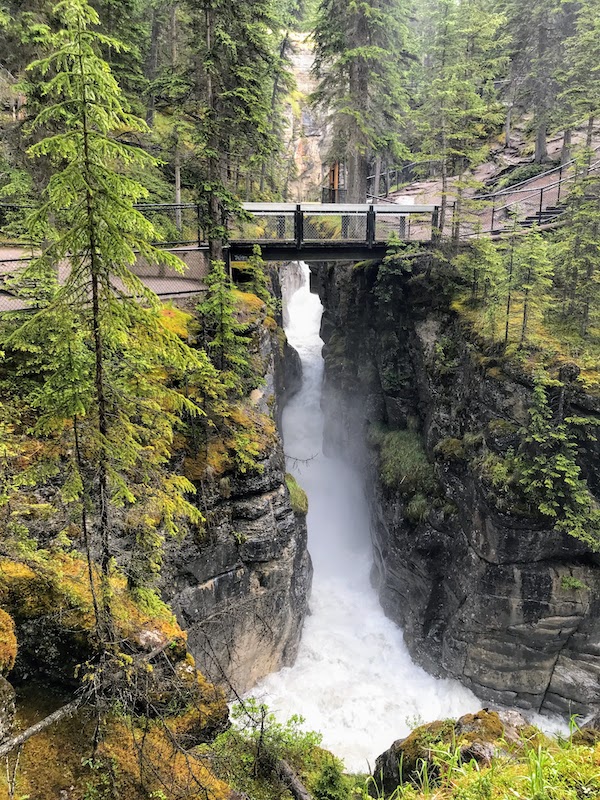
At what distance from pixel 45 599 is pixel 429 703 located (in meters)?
13.8

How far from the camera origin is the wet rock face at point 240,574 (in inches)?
436

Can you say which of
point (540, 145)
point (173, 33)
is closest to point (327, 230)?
point (173, 33)

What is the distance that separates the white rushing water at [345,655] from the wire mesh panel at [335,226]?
1158 centimetres

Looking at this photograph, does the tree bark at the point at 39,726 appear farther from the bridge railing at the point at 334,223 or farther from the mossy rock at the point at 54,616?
the bridge railing at the point at 334,223

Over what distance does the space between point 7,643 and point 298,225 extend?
13.0 meters

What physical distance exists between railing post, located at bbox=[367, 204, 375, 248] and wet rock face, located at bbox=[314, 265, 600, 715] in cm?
329

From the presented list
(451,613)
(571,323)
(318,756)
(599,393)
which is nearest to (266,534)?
(318,756)

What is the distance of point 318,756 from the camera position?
27.2 feet

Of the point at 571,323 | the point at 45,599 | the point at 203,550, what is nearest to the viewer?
the point at 45,599

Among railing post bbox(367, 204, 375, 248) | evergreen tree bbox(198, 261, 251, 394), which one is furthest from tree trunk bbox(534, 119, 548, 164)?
evergreen tree bbox(198, 261, 251, 394)

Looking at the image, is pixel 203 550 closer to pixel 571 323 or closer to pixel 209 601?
pixel 209 601

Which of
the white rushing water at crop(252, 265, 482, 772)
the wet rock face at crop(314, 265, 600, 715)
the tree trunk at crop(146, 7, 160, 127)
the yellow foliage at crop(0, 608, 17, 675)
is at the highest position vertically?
the tree trunk at crop(146, 7, 160, 127)

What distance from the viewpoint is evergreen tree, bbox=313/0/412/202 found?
61.2 ft

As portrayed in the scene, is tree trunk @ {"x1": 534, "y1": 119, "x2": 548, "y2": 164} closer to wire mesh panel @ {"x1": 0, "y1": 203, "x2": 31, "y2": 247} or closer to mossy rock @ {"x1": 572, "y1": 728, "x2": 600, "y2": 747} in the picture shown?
wire mesh panel @ {"x1": 0, "y1": 203, "x2": 31, "y2": 247}
